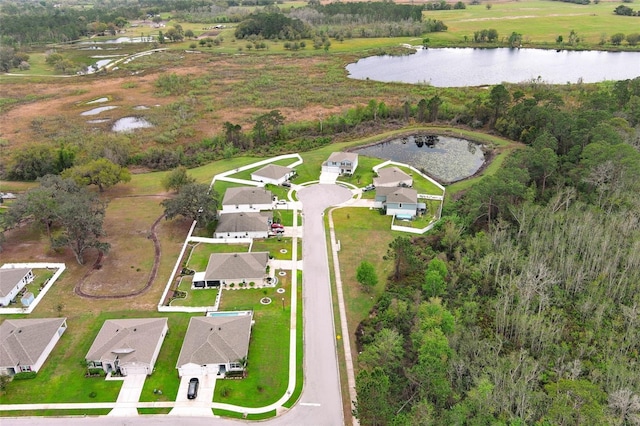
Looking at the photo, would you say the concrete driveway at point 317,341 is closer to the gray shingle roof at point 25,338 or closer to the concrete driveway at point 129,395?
the concrete driveway at point 129,395

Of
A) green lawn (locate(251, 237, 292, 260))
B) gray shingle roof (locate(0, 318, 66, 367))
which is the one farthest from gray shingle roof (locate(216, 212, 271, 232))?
gray shingle roof (locate(0, 318, 66, 367))

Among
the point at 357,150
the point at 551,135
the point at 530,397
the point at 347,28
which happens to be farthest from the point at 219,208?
the point at 347,28

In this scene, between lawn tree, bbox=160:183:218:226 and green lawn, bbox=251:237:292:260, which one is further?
lawn tree, bbox=160:183:218:226

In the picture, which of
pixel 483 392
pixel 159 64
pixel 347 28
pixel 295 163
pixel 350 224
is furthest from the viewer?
pixel 347 28

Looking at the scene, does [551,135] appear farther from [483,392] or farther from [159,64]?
[159,64]

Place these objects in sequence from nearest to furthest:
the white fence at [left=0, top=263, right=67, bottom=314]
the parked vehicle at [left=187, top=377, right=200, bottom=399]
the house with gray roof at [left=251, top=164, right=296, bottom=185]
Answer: the parked vehicle at [left=187, top=377, right=200, bottom=399] < the white fence at [left=0, top=263, right=67, bottom=314] < the house with gray roof at [left=251, top=164, right=296, bottom=185]

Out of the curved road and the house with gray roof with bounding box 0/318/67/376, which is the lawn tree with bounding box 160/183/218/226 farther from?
the house with gray roof with bounding box 0/318/67/376
